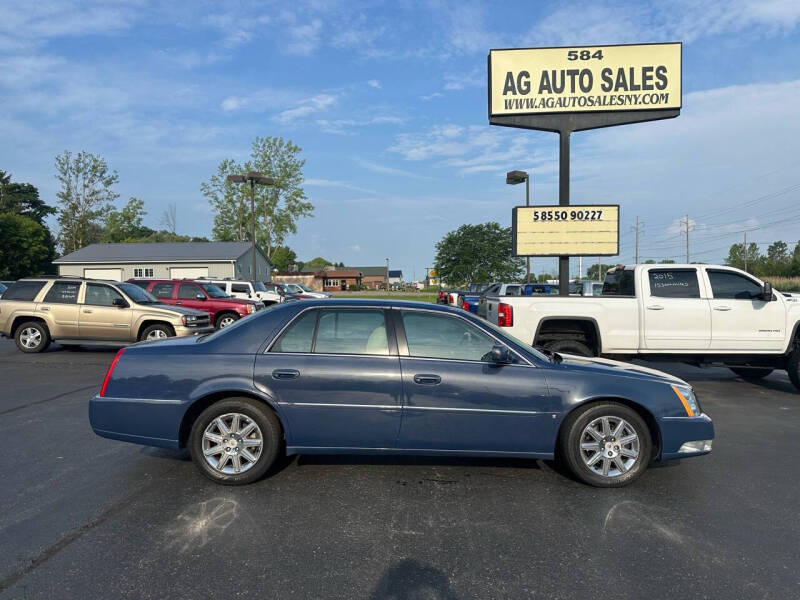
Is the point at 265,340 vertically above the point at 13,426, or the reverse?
the point at 265,340

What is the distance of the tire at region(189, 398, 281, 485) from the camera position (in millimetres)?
4254

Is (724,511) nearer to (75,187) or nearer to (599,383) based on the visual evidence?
(599,383)

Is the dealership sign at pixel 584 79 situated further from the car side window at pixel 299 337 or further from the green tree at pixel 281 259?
the green tree at pixel 281 259

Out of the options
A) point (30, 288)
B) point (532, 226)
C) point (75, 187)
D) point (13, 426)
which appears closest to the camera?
point (13, 426)

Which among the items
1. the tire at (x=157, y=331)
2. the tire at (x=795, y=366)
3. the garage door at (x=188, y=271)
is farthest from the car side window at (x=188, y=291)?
the garage door at (x=188, y=271)

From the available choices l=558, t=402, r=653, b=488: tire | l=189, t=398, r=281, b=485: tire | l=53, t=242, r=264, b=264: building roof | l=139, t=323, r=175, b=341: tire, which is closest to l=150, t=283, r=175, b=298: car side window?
l=139, t=323, r=175, b=341: tire

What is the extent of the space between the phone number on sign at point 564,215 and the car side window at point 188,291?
36.4 ft

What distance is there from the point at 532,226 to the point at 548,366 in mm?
7349

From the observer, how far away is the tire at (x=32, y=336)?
12047 millimetres

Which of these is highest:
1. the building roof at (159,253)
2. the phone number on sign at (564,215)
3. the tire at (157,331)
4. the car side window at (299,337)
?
the building roof at (159,253)

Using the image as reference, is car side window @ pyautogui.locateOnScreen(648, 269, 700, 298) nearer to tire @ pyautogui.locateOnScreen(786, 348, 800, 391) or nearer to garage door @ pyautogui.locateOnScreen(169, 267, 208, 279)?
tire @ pyautogui.locateOnScreen(786, 348, 800, 391)

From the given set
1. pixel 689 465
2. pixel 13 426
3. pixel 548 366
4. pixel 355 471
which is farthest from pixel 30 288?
pixel 689 465

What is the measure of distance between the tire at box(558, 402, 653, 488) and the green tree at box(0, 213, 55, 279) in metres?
65.7

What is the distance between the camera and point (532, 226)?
36.8 feet
